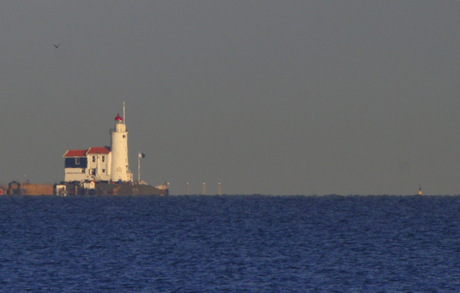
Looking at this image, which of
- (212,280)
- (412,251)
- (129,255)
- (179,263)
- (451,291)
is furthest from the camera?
(412,251)

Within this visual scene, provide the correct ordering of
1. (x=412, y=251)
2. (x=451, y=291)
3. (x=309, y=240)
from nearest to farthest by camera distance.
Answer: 1. (x=451, y=291)
2. (x=412, y=251)
3. (x=309, y=240)

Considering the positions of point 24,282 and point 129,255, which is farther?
point 129,255

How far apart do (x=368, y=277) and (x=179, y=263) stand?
1265 cm

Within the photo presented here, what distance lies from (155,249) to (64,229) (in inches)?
991

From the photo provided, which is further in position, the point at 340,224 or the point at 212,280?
the point at 340,224

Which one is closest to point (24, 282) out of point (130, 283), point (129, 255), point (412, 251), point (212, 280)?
point (130, 283)

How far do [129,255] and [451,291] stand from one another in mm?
23996

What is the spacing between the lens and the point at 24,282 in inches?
1649

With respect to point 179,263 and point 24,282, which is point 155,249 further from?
point 24,282

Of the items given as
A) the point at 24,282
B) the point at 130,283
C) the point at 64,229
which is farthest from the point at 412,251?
the point at 64,229

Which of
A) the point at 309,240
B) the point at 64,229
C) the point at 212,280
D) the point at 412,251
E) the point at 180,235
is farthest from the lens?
the point at 64,229

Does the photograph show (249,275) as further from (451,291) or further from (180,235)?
(180,235)

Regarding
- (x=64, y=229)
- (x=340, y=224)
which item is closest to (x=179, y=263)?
(x=64, y=229)

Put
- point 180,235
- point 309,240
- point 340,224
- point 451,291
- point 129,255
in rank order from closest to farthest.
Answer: point 451,291 < point 129,255 < point 309,240 < point 180,235 < point 340,224
